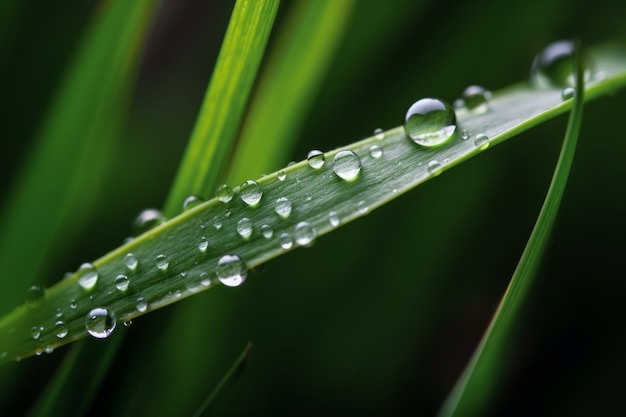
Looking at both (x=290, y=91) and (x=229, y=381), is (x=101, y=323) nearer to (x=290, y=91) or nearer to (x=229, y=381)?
(x=229, y=381)

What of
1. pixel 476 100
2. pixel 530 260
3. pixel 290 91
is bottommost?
pixel 530 260

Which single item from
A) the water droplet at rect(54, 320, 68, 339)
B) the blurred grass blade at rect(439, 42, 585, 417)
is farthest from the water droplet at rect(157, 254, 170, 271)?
the blurred grass blade at rect(439, 42, 585, 417)

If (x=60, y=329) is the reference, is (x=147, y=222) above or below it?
above

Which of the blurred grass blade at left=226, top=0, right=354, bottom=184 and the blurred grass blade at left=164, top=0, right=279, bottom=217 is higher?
the blurred grass blade at left=226, top=0, right=354, bottom=184

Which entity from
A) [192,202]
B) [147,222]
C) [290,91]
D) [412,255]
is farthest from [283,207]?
[412,255]

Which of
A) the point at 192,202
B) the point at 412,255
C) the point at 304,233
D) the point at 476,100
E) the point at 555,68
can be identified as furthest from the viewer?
the point at 412,255

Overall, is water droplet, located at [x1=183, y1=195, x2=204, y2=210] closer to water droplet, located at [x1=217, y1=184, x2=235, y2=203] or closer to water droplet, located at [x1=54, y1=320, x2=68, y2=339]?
water droplet, located at [x1=217, y1=184, x2=235, y2=203]
